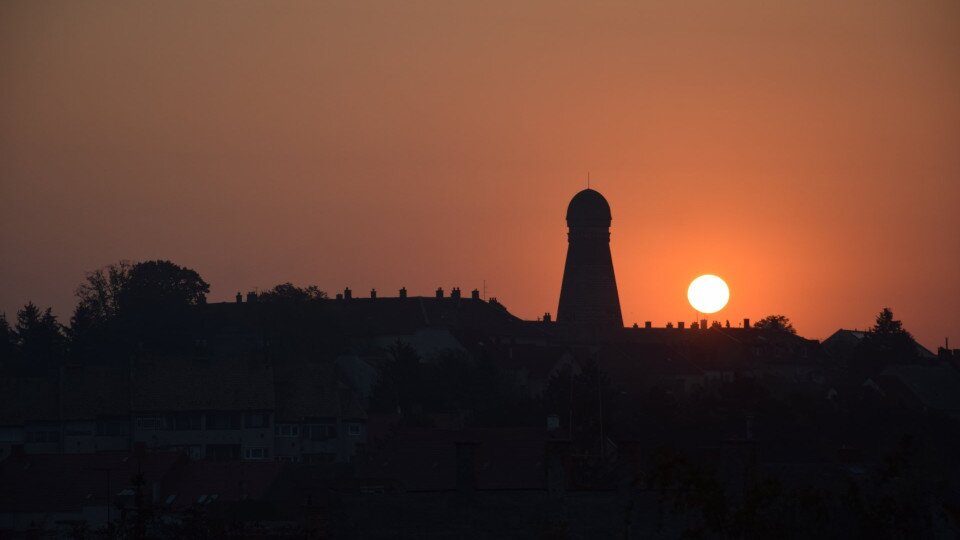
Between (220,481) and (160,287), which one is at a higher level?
(160,287)

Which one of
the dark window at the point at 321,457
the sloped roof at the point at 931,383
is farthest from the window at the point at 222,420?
the sloped roof at the point at 931,383

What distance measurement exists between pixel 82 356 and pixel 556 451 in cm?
7271

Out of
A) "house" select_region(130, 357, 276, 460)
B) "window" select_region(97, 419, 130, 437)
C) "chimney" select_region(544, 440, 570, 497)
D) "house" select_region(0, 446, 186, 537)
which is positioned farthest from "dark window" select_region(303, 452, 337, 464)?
"chimney" select_region(544, 440, 570, 497)

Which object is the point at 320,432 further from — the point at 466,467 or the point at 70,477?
the point at 466,467

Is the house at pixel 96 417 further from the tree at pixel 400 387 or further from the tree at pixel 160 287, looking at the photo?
the tree at pixel 160 287

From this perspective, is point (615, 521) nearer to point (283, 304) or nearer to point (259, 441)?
point (259, 441)

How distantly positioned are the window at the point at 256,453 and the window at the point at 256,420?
1.18 metres

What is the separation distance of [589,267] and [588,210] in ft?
15.6

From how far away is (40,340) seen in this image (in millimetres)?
130000

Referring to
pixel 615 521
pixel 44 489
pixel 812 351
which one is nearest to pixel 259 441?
pixel 44 489

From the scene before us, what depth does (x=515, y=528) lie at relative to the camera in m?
58.2

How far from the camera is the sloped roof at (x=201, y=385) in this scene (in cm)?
10294

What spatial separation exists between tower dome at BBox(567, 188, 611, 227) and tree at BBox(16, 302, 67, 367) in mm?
44370

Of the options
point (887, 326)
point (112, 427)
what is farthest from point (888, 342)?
point (112, 427)
